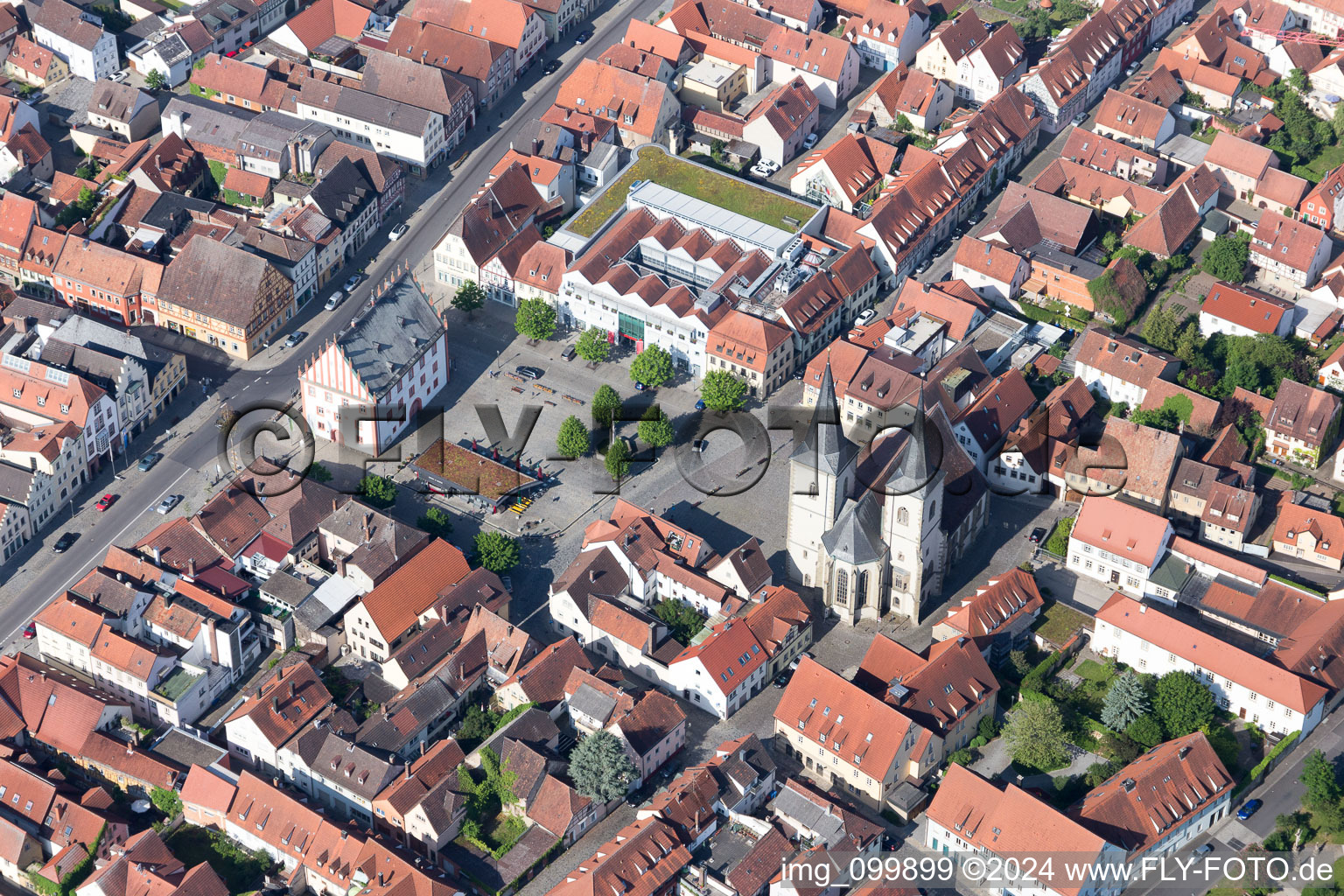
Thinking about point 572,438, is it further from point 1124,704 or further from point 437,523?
Result: point 1124,704

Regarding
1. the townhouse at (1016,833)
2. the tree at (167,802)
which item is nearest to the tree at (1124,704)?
the townhouse at (1016,833)

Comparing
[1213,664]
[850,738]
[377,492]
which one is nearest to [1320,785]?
[1213,664]

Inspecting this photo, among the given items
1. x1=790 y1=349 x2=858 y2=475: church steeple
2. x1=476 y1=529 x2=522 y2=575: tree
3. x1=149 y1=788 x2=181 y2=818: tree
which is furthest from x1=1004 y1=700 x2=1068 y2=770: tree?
x1=149 y1=788 x2=181 y2=818: tree

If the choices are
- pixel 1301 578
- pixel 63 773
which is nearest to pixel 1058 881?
pixel 1301 578

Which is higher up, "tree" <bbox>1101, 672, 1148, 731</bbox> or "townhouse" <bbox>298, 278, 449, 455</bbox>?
"tree" <bbox>1101, 672, 1148, 731</bbox>

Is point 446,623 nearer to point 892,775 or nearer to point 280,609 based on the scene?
point 280,609

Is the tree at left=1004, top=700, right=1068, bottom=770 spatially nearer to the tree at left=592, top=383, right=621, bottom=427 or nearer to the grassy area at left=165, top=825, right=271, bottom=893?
the tree at left=592, top=383, right=621, bottom=427

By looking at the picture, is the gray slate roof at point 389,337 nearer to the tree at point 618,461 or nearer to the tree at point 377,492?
the tree at point 377,492
